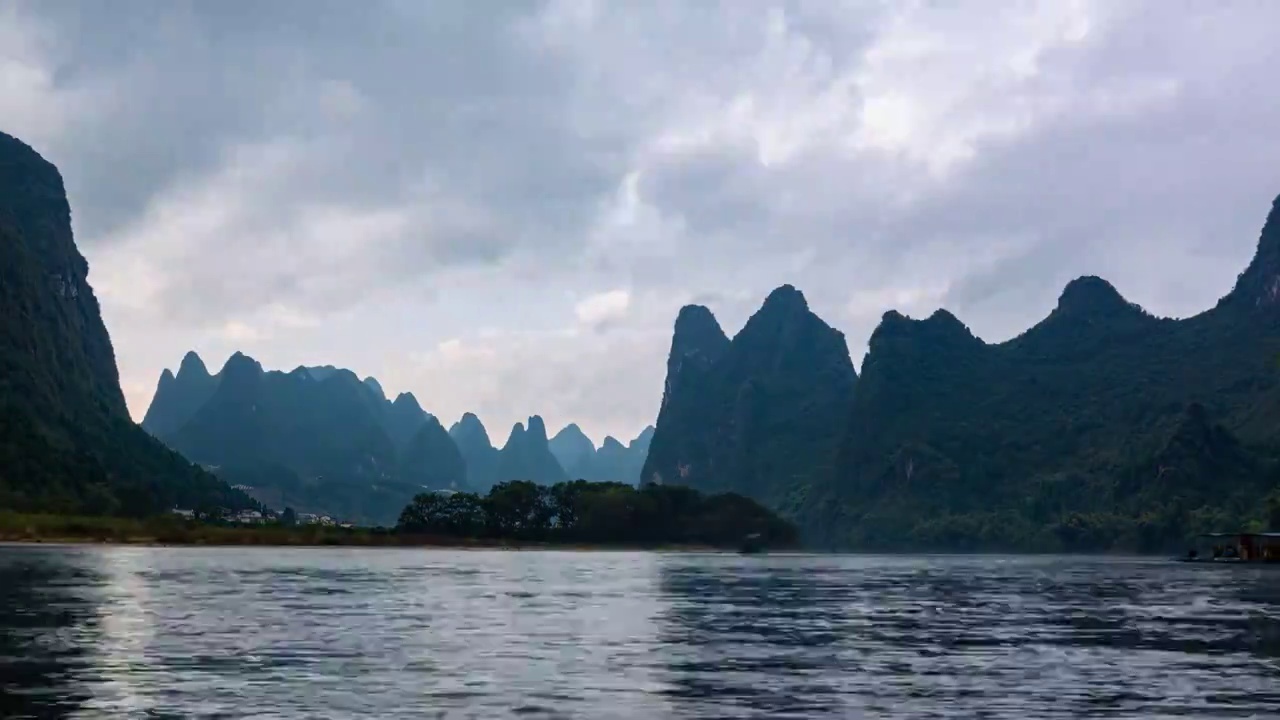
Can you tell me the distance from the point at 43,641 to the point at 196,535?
490 ft

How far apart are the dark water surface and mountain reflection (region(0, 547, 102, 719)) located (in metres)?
0.11

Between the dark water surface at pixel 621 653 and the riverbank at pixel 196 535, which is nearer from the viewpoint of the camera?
the dark water surface at pixel 621 653

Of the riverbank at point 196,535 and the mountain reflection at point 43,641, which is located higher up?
the riverbank at point 196,535

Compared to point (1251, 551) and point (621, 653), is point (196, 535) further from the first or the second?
point (621, 653)

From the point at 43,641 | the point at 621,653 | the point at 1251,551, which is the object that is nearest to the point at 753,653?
the point at 621,653

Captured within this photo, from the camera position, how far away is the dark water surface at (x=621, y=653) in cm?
2408

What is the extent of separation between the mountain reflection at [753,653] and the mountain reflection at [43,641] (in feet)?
37.8

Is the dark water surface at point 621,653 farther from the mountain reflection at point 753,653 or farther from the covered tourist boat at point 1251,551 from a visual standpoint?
the covered tourist boat at point 1251,551

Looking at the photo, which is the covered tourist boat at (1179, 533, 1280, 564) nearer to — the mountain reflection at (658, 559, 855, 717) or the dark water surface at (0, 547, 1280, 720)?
the dark water surface at (0, 547, 1280, 720)

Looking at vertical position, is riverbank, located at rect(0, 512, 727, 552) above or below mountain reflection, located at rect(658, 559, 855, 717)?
above

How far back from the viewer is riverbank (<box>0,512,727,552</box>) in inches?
6152

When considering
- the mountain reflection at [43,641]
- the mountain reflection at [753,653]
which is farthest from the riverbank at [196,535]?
the mountain reflection at [753,653]

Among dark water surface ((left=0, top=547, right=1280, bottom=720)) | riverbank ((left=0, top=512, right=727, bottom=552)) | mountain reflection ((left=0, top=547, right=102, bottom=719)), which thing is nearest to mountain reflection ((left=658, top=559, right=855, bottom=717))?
dark water surface ((left=0, top=547, right=1280, bottom=720))

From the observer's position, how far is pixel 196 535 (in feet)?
578
